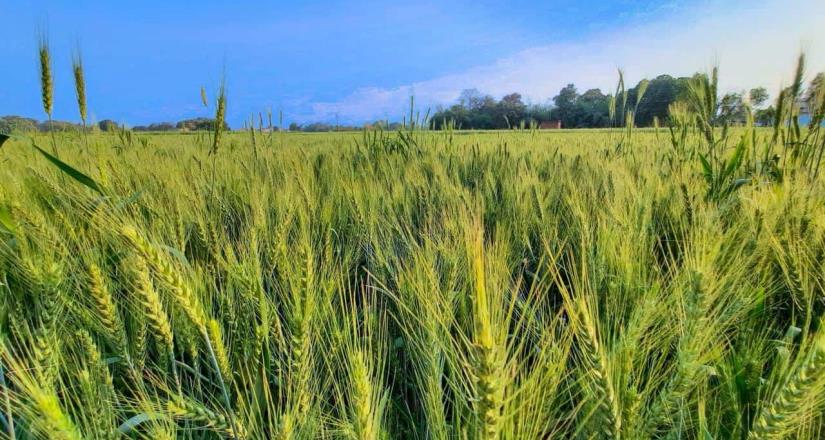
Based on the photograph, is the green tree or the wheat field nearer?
the wheat field

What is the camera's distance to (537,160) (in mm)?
2496

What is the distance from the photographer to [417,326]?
2.68ft

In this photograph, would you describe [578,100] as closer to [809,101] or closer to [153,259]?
[809,101]

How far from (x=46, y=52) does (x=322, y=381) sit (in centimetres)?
145

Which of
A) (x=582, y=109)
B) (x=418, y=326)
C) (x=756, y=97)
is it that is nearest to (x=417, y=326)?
(x=418, y=326)

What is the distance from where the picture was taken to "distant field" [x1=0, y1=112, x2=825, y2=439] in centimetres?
49

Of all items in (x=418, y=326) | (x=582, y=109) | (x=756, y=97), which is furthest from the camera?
(x=582, y=109)

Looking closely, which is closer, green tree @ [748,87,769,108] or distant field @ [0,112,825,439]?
distant field @ [0,112,825,439]

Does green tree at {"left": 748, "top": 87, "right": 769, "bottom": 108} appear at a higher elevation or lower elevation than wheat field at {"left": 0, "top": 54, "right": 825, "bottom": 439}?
higher

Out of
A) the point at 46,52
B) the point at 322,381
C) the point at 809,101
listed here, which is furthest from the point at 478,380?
the point at 809,101

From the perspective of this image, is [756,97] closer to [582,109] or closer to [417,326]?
[417,326]

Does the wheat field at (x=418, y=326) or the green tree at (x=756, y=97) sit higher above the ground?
the green tree at (x=756, y=97)

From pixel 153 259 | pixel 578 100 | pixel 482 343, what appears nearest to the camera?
pixel 482 343

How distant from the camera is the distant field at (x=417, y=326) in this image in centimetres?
49
